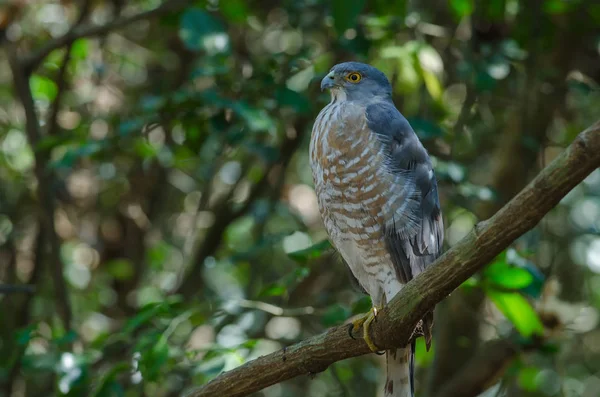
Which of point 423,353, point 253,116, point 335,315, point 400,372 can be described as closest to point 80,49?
point 253,116

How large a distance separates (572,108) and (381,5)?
6.67 ft

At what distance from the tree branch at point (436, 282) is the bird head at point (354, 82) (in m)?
1.19

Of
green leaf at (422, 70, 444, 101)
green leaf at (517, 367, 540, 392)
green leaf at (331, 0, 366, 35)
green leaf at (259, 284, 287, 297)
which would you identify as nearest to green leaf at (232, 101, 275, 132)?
green leaf at (331, 0, 366, 35)

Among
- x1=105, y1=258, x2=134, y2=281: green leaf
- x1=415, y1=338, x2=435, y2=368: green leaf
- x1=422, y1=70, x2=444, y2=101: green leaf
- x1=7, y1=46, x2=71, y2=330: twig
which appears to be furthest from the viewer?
x1=105, y1=258, x2=134, y2=281: green leaf

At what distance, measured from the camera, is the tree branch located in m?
2.03

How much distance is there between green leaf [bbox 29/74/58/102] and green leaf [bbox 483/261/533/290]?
11.5ft

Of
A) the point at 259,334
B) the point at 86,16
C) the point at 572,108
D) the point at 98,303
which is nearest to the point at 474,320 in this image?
the point at 259,334

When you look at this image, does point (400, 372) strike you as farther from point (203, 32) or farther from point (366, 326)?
point (203, 32)

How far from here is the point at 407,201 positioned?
3.35 meters

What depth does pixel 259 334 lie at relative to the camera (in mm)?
4977

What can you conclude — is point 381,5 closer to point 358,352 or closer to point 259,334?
point 259,334

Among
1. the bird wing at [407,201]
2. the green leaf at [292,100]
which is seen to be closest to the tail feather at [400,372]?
the bird wing at [407,201]

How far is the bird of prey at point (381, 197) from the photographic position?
3.32 metres

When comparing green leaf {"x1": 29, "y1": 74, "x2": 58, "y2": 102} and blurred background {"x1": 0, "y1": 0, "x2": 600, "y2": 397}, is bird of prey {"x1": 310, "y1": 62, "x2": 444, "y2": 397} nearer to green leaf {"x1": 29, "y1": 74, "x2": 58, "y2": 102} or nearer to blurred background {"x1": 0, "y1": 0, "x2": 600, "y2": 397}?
blurred background {"x1": 0, "y1": 0, "x2": 600, "y2": 397}
